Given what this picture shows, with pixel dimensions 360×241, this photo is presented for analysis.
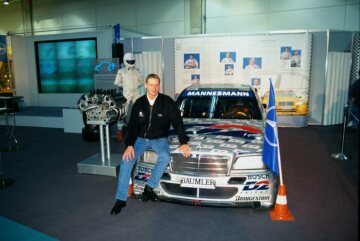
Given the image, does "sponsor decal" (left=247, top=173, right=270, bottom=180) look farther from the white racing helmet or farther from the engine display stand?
the white racing helmet

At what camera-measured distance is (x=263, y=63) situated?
881 centimetres

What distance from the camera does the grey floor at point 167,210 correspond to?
→ 3018 mm

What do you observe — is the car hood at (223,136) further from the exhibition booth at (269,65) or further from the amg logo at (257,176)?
the exhibition booth at (269,65)

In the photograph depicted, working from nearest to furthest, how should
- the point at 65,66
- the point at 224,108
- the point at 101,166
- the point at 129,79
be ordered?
the point at 224,108 < the point at 101,166 < the point at 129,79 < the point at 65,66

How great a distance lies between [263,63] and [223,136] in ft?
19.8

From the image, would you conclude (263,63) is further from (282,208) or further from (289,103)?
(282,208)

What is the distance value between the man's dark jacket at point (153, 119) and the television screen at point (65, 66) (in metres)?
8.31

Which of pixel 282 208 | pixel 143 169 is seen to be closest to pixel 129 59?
pixel 143 169

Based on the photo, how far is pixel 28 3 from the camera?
17.1m

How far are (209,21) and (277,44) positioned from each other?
4755 mm

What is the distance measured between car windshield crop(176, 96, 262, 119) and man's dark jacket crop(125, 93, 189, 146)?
0.95 m

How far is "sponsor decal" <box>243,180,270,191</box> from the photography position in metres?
3.05

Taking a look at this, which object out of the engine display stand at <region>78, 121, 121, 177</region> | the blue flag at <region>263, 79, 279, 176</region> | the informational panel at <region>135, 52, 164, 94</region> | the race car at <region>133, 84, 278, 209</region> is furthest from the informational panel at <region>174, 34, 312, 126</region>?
the blue flag at <region>263, 79, 279, 176</region>

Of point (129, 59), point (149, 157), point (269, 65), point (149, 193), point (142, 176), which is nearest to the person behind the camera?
point (149, 193)
